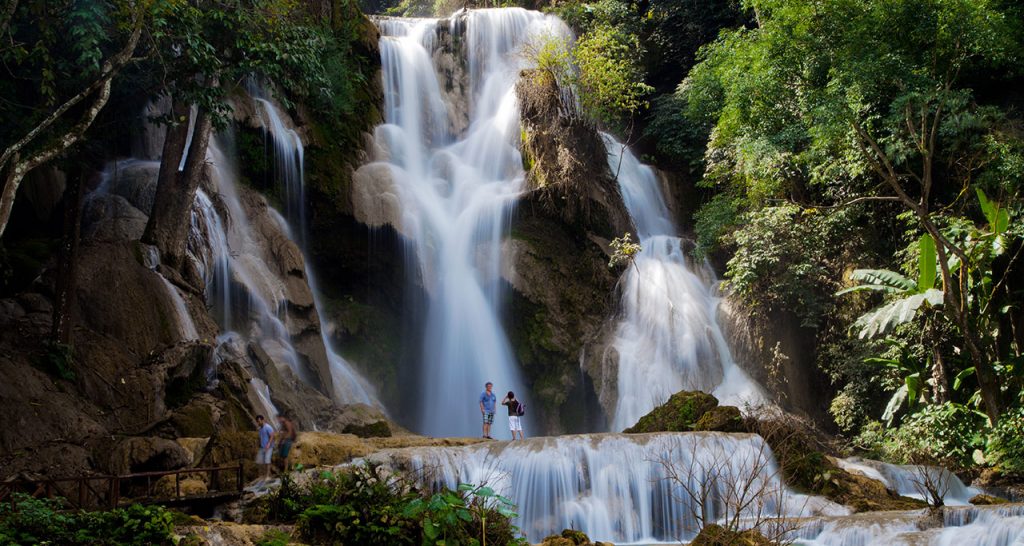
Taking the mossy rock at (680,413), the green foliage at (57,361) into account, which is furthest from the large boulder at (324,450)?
the mossy rock at (680,413)

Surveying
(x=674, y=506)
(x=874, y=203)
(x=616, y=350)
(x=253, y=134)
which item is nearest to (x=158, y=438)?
(x=674, y=506)

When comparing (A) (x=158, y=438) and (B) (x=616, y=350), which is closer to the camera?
(A) (x=158, y=438)

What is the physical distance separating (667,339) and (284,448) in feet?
41.4

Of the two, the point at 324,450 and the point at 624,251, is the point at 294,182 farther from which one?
the point at 324,450

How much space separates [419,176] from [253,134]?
219 inches

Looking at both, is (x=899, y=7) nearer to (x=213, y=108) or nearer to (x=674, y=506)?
(x=674, y=506)

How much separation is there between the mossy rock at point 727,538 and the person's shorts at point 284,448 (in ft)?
21.5

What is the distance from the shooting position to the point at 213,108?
15570 millimetres

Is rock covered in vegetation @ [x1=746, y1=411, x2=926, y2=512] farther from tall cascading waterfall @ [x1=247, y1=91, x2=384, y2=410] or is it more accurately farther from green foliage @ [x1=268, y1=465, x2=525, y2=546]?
tall cascading waterfall @ [x1=247, y1=91, x2=384, y2=410]

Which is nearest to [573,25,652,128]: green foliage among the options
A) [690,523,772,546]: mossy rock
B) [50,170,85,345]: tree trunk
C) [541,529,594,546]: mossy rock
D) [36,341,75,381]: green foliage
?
[50,170,85,345]: tree trunk

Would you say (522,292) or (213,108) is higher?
(213,108)

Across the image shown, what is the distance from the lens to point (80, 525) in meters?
8.52

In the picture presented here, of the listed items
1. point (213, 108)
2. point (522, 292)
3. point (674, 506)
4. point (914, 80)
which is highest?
point (914, 80)

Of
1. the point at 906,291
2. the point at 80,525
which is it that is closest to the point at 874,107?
the point at 906,291
